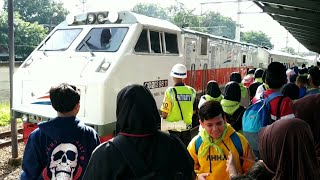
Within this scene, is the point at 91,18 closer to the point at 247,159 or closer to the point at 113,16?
the point at 113,16

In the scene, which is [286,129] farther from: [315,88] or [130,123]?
[315,88]

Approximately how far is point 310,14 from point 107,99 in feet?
18.6

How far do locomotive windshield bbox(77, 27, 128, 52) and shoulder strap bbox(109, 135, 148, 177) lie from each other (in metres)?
4.44

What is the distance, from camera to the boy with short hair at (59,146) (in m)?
2.53

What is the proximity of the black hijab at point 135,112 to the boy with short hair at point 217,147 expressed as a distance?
0.95m

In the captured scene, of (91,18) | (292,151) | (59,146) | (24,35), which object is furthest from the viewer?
(24,35)

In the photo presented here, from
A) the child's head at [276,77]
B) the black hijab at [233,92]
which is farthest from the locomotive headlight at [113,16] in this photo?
the child's head at [276,77]

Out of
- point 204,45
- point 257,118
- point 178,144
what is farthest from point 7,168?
point 204,45

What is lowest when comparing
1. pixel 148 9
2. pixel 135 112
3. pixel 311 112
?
pixel 311 112

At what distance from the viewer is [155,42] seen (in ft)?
22.5

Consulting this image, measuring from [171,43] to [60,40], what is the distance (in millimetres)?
2354

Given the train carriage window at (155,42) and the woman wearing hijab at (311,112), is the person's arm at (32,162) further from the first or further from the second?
the train carriage window at (155,42)

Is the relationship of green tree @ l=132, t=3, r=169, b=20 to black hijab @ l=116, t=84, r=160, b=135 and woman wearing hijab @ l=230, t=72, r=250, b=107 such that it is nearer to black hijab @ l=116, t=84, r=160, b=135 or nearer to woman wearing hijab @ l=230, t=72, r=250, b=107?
woman wearing hijab @ l=230, t=72, r=250, b=107

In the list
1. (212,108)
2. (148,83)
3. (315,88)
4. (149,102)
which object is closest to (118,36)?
(148,83)
